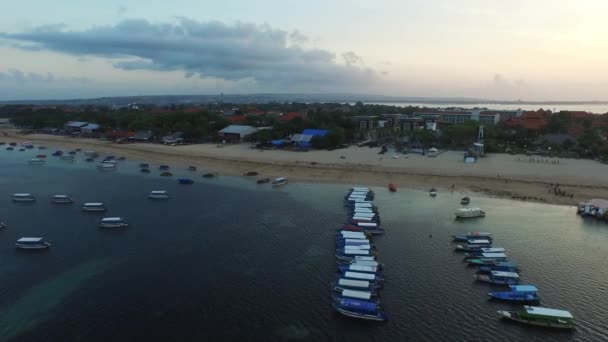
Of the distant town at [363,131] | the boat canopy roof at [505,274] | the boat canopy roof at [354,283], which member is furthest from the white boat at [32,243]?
the distant town at [363,131]

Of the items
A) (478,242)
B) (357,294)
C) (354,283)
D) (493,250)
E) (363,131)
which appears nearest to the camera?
(357,294)

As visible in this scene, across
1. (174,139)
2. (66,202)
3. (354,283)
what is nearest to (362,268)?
(354,283)

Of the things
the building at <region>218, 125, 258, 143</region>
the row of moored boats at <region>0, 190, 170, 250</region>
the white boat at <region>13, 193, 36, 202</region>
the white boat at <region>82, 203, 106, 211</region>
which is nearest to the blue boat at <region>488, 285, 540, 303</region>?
the row of moored boats at <region>0, 190, 170, 250</region>

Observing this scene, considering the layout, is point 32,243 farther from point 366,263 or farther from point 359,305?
point 359,305

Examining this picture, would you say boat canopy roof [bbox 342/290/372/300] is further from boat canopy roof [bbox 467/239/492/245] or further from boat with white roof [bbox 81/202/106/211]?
boat with white roof [bbox 81/202/106/211]

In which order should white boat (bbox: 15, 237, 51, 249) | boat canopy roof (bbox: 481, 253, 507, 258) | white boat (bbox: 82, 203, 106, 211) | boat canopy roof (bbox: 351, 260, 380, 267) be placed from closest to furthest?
1. boat canopy roof (bbox: 351, 260, 380, 267)
2. boat canopy roof (bbox: 481, 253, 507, 258)
3. white boat (bbox: 15, 237, 51, 249)
4. white boat (bbox: 82, 203, 106, 211)

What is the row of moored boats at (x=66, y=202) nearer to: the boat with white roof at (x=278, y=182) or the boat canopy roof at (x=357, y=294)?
the boat with white roof at (x=278, y=182)
